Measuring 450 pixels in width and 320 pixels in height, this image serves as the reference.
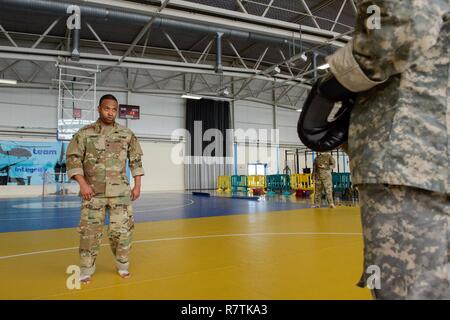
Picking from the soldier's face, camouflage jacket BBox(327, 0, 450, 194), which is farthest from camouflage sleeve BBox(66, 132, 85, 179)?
camouflage jacket BBox(327, 0, 450, 194)

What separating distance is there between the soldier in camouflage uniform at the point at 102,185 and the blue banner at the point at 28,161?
13833mm

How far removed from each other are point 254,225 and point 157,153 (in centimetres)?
1513

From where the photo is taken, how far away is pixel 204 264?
3.25 meters

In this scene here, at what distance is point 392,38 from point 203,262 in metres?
2.89

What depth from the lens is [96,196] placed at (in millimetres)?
2965

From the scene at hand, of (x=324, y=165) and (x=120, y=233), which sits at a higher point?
(x=324, y=165)

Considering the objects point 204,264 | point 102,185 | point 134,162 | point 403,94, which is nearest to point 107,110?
point 134,162

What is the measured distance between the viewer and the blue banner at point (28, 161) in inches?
627

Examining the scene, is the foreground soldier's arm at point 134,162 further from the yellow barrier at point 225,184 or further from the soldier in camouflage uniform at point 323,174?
the yellow barrier at point 225,184

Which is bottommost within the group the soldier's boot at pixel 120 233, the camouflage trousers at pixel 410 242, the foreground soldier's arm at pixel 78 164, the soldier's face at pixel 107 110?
the soldier's boot at pixel 120 233

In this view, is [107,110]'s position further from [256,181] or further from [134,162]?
[256,181]

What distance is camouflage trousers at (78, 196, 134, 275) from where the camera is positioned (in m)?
2.90

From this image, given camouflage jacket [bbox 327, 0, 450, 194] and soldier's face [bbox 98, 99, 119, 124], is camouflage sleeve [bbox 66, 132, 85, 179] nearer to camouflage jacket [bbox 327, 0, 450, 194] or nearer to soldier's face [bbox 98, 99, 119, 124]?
soldier's face [bbox 98, 99, 119, 124]

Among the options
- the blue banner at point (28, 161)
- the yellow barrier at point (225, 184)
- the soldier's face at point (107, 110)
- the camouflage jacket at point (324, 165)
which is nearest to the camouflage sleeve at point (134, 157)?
the soldier's face at point (107, 110)
